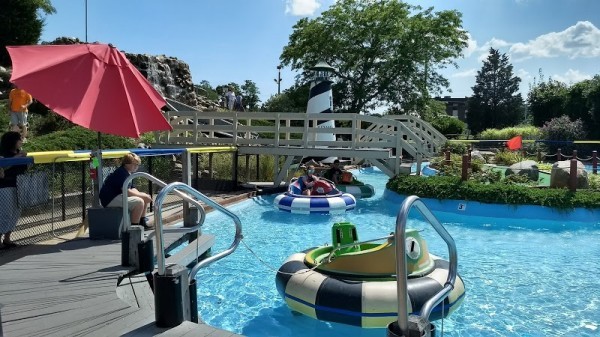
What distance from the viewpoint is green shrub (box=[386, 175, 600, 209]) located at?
38.8ft

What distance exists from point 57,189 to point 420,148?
10972mm

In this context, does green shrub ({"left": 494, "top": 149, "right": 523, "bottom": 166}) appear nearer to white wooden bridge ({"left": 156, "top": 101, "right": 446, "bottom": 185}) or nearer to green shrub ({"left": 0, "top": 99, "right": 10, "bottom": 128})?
white wooden bridge ({"left": 156, "top": 101, "right": 446, "bottom": 185})

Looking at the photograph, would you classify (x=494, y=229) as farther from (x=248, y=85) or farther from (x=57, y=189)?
(x=248, y=85)

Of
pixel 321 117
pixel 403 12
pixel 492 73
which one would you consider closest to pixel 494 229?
pixel 321 117

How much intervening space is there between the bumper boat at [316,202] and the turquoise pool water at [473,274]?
22cm

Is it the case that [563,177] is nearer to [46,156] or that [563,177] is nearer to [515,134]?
[46,156]

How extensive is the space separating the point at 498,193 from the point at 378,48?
20665mm

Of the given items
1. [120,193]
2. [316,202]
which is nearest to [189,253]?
[120,193]

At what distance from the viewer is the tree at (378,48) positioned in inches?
1184

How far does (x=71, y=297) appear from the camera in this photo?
4316 millimetres

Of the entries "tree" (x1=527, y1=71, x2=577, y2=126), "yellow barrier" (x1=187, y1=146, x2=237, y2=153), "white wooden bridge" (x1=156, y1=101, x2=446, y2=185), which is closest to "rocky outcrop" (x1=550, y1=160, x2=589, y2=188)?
"white wooden bridge" (x1=156, y1=101, x2=446, y2=185)

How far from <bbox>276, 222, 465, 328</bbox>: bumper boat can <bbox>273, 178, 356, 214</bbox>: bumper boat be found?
19.2 ft

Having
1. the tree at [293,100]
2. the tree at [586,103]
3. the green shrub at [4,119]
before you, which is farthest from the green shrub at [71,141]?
the tree at [586,103]

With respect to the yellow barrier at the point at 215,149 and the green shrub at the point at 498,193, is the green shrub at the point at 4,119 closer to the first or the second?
the yellow barrier at the point at 215,149
